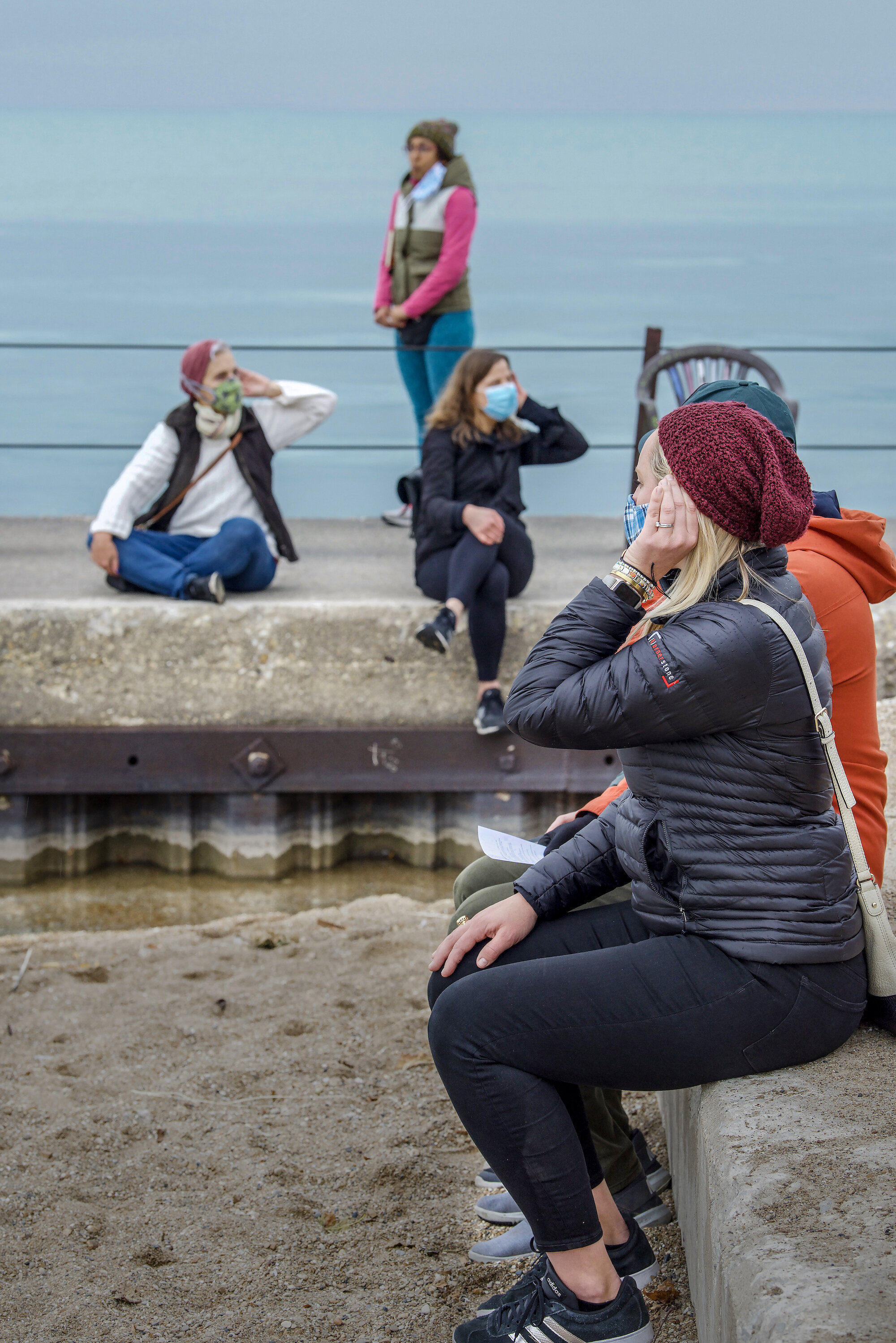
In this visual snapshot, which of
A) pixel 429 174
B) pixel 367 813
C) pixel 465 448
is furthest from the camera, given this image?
pixel 429 174

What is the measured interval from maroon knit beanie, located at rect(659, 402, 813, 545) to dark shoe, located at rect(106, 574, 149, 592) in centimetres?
345

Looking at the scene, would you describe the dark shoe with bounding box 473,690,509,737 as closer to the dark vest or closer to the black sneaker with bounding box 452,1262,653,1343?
the dark vest

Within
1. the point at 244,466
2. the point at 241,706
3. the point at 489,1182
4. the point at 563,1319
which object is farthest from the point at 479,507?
the point at 563,1319

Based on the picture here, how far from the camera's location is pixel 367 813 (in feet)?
16.6

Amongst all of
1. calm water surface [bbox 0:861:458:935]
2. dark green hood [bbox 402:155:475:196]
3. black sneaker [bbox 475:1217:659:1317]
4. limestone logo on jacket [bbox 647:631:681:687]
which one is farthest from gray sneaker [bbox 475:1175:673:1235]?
dark green hood [bbox 402:155:475:196]

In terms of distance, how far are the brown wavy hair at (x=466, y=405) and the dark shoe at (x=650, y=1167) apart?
287 centimetres

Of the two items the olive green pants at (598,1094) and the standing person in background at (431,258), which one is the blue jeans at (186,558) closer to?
the standing person in background at (431,258)

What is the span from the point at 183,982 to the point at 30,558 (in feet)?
8.97

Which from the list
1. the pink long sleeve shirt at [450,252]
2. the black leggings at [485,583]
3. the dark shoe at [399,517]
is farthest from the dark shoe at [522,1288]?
the dark shoe at [399,517]

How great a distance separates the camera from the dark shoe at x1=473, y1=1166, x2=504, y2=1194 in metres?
2.46

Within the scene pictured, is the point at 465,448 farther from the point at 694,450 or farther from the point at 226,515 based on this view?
the point at 694,450

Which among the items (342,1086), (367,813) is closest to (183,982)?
(342,1086)

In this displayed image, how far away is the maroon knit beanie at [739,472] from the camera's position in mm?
1776

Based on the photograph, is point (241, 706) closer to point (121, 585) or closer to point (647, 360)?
point (121, 585)
